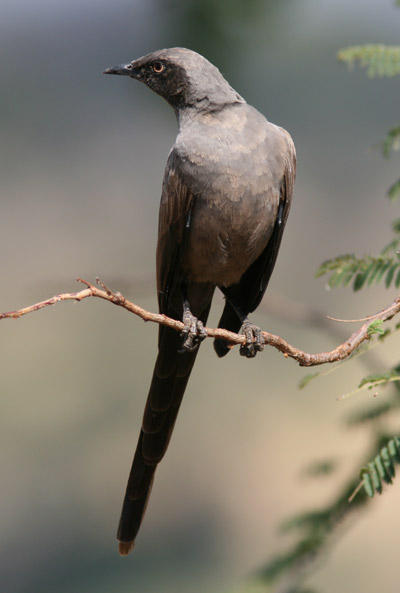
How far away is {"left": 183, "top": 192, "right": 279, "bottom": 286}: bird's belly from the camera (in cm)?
300

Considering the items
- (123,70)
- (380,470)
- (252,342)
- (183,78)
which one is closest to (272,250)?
(252,342)

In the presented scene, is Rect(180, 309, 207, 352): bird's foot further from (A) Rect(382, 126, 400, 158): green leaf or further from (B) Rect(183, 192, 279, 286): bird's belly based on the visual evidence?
(A) Rect(382, 126, 400, 158): green leaf

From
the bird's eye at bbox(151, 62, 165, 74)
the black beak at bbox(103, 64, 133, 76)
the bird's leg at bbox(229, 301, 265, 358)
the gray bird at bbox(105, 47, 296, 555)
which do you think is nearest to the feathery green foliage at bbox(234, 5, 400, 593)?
the bird's leg at bbox(229, 301, 265, 358)

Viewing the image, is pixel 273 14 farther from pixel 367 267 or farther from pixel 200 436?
pixel 367 267

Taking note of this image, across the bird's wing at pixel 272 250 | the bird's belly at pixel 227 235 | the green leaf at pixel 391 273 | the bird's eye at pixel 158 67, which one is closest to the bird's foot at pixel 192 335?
the bird's belly at pixel 227 235

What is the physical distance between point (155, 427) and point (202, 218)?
1024 mm

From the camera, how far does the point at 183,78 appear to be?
3268 millimetres

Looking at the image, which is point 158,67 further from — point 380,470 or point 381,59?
point 380,470

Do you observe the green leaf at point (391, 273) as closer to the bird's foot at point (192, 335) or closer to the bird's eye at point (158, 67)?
the bird's foot at point (192, 335)

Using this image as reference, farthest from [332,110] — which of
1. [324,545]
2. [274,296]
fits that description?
[324,545]

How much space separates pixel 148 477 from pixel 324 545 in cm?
122

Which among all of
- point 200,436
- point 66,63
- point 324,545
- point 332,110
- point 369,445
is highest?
point 66,63

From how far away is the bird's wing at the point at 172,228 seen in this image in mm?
3047

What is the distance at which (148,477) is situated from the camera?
3.25 m
